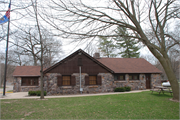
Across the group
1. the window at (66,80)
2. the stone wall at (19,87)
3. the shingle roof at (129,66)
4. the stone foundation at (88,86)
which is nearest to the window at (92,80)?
the stone foundation at (88,86)

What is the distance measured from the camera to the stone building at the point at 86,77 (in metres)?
15.9

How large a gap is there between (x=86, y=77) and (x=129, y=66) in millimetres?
7488

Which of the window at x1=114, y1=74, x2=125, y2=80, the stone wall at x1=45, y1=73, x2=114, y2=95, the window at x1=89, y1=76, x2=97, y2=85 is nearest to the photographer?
the stone wall at x1=45, y1=73, x2=114, y2=95

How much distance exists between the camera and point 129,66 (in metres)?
20.3

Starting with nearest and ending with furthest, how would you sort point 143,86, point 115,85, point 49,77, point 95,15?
point 95,15 → point 49,77 → point 115,85 → point 143,86

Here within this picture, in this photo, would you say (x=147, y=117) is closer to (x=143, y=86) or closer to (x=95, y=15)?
(x=95, y=15)

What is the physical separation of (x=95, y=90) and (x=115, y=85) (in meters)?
2.80

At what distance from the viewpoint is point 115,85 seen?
57.7ft

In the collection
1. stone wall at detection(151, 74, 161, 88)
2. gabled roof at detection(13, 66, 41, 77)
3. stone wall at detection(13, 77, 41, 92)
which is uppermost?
gabled roof at detection(13, 66, 41, 77)

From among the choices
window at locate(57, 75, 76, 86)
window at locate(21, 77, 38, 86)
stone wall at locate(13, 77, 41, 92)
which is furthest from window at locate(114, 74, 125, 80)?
window at locate(21, 77, 38, 86)

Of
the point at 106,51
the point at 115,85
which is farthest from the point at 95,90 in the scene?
the point at 106,51

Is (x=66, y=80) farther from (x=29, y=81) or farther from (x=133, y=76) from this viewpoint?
(x=133, y=76)

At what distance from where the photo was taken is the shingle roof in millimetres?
19031

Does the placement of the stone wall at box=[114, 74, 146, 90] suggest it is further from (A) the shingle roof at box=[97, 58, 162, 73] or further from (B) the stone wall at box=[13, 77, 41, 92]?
(B) the stone wall at box=[13, 77, 41, 92]
